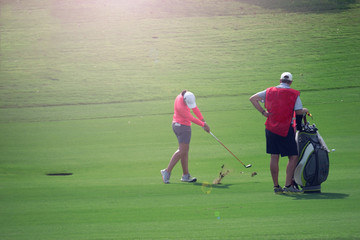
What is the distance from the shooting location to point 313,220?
515 centimetres

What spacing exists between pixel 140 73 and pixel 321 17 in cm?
913

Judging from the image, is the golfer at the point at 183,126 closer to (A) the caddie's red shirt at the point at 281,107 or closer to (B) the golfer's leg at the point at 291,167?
(A) the caddie's red shirt at the point at 281,107

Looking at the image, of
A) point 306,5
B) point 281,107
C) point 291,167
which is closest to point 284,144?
point 291,167

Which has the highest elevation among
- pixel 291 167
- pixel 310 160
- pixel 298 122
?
pixel 298 122

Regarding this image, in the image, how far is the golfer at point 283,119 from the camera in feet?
21.3

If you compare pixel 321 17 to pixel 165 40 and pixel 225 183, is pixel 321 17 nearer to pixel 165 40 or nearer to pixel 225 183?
pixel 165 40

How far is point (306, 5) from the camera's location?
25.4 m

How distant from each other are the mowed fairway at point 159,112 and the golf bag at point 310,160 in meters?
0.20

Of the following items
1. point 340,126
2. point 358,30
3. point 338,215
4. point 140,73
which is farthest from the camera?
point 358,30

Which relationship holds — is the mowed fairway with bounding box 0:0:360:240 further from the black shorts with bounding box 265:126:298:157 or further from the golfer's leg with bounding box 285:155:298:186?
the black shorts with bounding box 265:126:298:157

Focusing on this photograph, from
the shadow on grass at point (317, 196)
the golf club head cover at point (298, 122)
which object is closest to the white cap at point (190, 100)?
the golf club head cover at point (298, 122)

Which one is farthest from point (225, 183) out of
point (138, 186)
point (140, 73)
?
point (140, 73)

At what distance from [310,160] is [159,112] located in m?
9.88

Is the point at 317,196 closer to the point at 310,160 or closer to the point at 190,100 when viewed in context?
the point at 310,160
